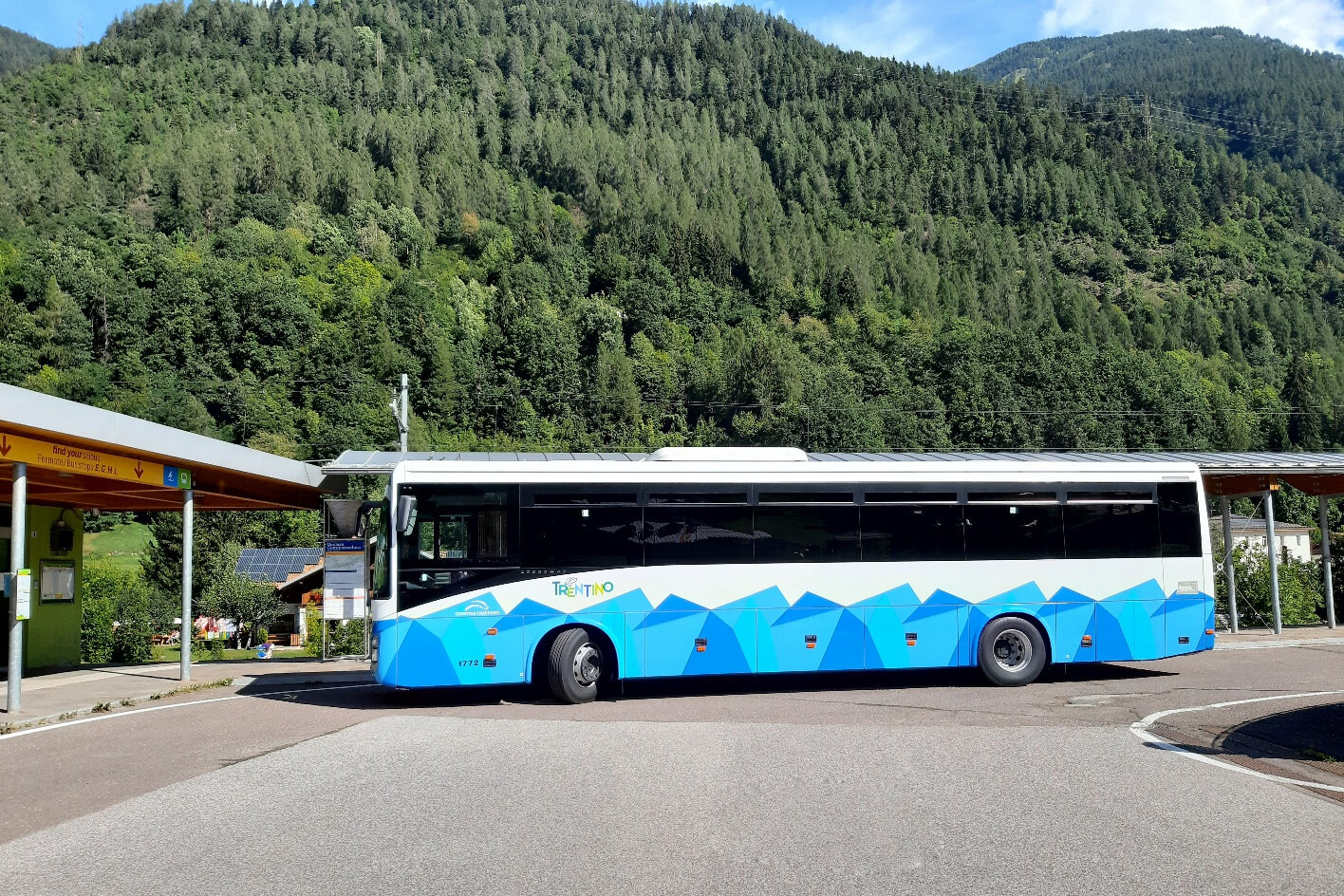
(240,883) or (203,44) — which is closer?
(240,883)

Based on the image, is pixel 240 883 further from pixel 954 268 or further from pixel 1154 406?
pixel 954 268

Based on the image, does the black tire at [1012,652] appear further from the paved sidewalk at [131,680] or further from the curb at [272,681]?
the paved sidewalk at [131,680]

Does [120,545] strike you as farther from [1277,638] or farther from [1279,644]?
[1279,644]

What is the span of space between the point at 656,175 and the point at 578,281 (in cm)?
3139

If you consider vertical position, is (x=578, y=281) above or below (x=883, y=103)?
below

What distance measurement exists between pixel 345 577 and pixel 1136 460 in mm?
13276

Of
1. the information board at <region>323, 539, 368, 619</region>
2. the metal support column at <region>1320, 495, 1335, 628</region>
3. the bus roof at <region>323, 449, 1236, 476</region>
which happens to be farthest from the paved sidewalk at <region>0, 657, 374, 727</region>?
the metal support column at <region>1320, 495, 1335, 628</region>

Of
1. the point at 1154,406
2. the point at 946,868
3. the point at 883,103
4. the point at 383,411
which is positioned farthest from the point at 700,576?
the point at 883,103

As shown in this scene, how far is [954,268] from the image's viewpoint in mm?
152625

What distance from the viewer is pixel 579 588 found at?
44.0 ft

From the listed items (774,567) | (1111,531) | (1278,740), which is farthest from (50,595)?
(1278,740)

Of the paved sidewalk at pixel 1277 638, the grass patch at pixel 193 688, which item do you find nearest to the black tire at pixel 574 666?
the grass patch at pixel 193 688

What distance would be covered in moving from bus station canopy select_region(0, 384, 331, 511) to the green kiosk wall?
1.45 feet

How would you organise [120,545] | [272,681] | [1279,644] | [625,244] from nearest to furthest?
[272,681] → [1279,644] → [120,545] → [625,244]
